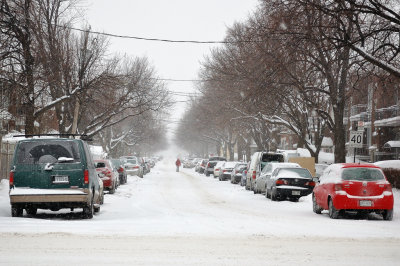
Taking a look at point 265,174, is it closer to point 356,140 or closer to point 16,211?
point 356,140

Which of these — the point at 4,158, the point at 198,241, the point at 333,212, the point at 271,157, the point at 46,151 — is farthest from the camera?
the point at 271,157

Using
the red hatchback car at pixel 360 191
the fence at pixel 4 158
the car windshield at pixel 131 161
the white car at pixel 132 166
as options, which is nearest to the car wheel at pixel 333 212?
the red hatchback car at pixel 360 191

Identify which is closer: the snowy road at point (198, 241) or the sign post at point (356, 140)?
the snowy road at point (198, 241)

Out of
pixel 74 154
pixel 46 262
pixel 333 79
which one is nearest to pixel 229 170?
pixel 333 79

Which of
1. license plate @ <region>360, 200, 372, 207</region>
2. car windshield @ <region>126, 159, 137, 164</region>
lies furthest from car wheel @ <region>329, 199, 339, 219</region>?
car windshield @ <region>126, 159, 137, 164</region>

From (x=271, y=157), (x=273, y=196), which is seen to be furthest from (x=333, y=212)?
(x=271, y=157)

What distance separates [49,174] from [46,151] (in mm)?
557

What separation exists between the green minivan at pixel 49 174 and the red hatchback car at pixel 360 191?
6.83 m

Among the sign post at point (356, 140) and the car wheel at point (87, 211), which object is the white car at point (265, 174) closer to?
the sign post at point (356, 140)

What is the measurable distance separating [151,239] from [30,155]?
5.13 metres

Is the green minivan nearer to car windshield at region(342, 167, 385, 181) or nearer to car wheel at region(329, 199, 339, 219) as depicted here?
car wheel at region(329, 199, 339, 219)

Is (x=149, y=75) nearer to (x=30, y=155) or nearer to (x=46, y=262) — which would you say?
(x=30, y=155)

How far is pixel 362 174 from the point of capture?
58.9 feet

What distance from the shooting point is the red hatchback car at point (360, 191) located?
1762 centimetres
